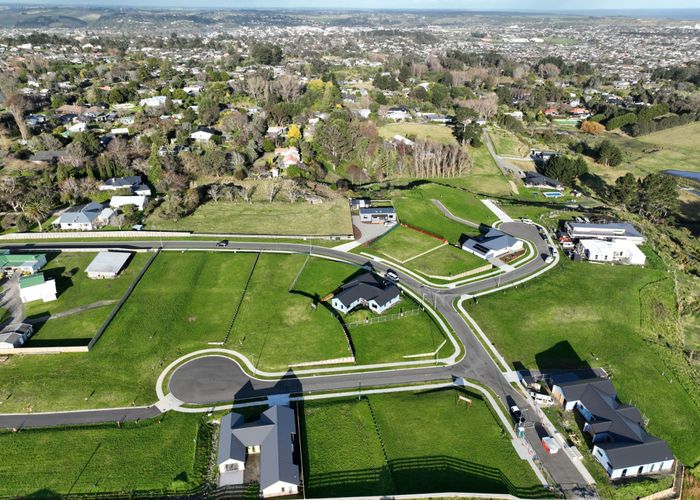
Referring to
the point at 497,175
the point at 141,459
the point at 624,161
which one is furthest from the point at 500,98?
the point at 141,459

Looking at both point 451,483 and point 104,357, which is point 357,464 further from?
point 104,357

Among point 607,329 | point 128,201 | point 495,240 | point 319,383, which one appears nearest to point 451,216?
point 495,240

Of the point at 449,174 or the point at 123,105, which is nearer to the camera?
the point at 449,174

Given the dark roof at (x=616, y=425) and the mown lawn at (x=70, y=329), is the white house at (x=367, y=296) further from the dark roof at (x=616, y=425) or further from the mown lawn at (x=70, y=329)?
the mown lawn at (x=70, y=329)

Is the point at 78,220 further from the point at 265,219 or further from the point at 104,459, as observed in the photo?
the point at 104,459

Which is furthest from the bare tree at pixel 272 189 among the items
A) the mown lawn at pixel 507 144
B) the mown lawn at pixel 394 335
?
the mown lawn at pixel 507 144

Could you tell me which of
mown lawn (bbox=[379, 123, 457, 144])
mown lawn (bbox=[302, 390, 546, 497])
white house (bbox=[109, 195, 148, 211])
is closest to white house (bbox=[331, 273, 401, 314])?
mown lawn (bbox=[302, 390, 546, 497])

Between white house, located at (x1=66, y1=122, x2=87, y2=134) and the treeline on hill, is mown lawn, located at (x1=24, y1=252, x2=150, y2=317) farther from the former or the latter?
the treeline on hill
